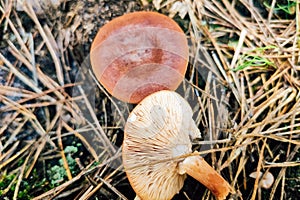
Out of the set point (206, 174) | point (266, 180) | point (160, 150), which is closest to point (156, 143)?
point (160, 150)

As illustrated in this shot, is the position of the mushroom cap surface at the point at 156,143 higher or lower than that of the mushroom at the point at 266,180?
higher

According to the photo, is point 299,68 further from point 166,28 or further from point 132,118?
point 132,118

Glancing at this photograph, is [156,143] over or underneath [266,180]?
over

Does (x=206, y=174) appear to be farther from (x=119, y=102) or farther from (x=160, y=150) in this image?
(x=119, y=102)

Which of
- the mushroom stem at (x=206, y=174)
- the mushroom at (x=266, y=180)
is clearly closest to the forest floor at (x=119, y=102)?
the mushroom at (x=266, y=180)

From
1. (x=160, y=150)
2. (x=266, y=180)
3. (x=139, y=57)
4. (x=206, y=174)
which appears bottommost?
(x=266, y=180)

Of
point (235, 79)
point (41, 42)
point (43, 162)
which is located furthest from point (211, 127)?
point (41, 42)

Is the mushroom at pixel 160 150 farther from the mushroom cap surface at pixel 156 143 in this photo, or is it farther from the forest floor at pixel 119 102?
the forest floor at pixel 119 102
